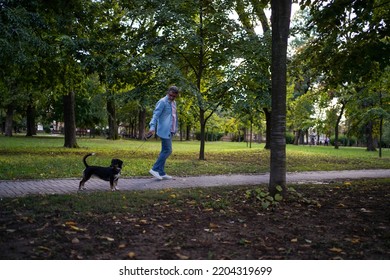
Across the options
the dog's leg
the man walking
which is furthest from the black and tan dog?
the man walking

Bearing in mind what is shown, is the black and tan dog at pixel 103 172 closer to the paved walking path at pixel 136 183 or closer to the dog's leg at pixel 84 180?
the dog's leg at pixel 84 180

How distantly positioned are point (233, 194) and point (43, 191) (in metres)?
3.70

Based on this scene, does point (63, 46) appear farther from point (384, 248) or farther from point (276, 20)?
point (384, 248)

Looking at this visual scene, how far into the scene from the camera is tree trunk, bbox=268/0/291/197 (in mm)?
6105

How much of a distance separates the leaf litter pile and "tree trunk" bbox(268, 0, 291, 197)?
0.54m

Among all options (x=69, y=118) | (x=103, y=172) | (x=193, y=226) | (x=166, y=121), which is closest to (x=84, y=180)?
(x=103, y=172)

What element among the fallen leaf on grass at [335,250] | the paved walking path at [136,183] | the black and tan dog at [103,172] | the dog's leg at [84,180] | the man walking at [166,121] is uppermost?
the man walking at [166,121]

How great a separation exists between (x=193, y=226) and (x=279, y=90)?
291 cm

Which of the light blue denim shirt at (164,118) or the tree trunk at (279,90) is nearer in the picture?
the tree trunk at (279,90)

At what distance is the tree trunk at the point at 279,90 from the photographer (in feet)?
20.0

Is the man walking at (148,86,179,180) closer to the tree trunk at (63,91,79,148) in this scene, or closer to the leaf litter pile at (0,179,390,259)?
the leaf litter pile at (0,179,390,259)

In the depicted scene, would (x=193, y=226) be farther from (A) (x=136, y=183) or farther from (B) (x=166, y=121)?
(B) (x=166, y=121)

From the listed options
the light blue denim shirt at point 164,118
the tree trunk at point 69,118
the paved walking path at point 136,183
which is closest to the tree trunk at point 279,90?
the paved walking path at point 136,183

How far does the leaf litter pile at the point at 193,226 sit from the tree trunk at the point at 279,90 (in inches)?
Result: 21.2
